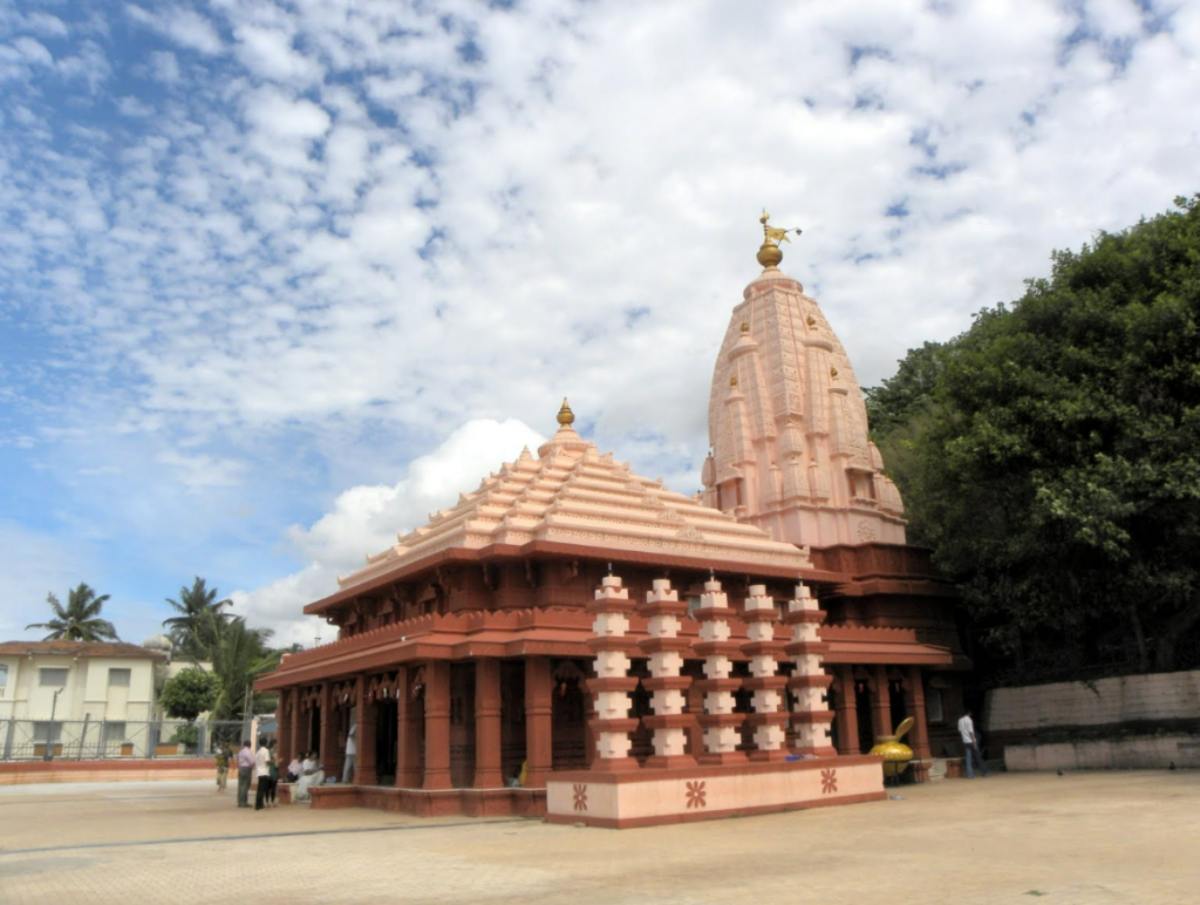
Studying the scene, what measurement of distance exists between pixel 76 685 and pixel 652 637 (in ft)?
153

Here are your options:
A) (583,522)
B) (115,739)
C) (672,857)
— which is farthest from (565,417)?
(115,739)

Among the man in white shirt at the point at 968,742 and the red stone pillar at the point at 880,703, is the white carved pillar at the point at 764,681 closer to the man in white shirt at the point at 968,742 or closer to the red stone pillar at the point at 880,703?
the red stone pillar at the point at 880,703

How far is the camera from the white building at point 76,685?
1971 inches

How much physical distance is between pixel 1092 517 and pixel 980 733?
11137 mm

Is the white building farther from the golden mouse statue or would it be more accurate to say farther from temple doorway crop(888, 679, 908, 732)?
the golden mouse statue

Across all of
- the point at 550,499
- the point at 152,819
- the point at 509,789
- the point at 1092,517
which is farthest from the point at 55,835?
the point at 1092,517

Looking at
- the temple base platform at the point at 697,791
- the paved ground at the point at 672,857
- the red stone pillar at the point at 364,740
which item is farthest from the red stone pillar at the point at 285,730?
the temple base platform at the point at 697,791

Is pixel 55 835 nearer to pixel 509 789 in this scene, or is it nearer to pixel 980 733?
pixel 509 789

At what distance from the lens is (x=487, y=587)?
21781 millimetres

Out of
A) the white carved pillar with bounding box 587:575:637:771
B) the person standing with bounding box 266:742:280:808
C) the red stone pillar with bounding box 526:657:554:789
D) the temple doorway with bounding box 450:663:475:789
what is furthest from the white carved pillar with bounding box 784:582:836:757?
the person standing with bounding box 266:742:280:808

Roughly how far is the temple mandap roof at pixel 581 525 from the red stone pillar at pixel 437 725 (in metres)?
3.03

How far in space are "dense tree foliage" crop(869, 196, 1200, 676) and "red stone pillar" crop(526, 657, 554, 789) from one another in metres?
12.0

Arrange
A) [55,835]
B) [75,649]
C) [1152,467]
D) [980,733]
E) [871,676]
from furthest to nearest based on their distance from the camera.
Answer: [75,649] < [980,733] < [871,676] < [1152,467] < [55,835]

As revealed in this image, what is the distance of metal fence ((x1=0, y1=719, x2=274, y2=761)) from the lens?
1527 inches
